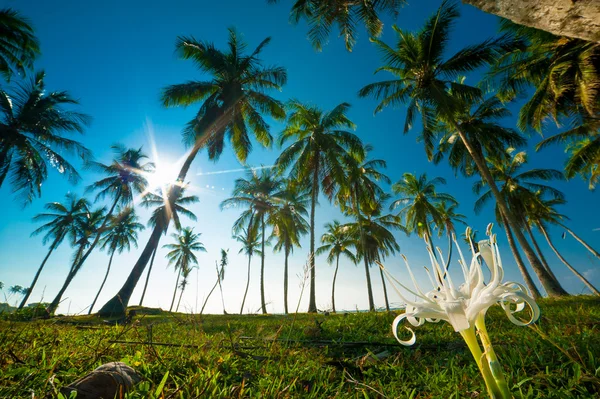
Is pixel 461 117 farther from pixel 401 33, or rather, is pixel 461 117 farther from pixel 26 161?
pixel 26 161

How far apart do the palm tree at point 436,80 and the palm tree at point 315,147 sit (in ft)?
10.6

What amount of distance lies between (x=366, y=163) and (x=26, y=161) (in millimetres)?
21041

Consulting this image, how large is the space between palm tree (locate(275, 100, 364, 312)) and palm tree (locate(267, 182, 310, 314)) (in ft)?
10.4

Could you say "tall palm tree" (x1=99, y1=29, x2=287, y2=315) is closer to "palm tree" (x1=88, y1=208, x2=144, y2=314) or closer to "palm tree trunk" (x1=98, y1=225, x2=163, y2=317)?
"palm tree trunk" (x1=98, y1=225, x2=163, y2=317)

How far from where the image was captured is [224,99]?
13211mm

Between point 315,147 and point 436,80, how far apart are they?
23.3 ft

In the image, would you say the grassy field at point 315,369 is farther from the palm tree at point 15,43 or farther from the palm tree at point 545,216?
the palm tree at point 545,216

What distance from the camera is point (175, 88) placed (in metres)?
12.5

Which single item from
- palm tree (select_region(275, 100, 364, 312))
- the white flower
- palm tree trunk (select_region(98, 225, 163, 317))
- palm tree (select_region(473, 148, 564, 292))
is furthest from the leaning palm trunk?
palm tree (select_region(473, 148, 564, 292))

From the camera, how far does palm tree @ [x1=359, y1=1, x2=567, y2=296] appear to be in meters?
10.7

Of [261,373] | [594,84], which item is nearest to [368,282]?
[594,84]

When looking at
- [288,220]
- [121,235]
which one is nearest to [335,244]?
[288,220]

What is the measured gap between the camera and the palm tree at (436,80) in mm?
10742

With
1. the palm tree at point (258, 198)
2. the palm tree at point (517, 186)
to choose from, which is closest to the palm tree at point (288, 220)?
the palm tree at point (258, 198)
